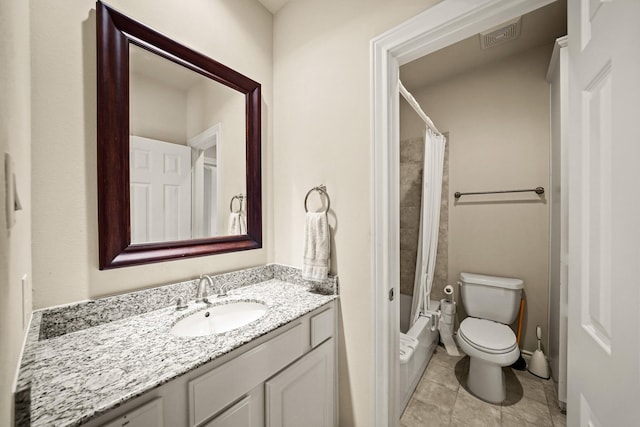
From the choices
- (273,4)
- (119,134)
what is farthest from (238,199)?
(273,4)

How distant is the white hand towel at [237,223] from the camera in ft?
4.66

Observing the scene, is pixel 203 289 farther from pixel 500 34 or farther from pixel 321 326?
pixel 500 34

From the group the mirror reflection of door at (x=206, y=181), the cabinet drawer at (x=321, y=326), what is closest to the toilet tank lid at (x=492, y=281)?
the cabinet drawer at (x=321, y=326)

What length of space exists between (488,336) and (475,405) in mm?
445

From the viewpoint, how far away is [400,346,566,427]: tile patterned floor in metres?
1.48

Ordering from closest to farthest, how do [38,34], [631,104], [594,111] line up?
[631,104]
[594,111]
[38,34]

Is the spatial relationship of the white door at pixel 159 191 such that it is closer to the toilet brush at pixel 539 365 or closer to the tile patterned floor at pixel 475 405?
the tile patterned floor at pixel 475 405

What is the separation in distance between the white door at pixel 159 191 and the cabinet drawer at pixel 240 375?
26.2 inches

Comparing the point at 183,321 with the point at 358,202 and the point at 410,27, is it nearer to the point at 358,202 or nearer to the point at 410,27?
the point at 358,202

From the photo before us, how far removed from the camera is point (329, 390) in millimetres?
1233

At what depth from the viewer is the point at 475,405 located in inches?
63.1

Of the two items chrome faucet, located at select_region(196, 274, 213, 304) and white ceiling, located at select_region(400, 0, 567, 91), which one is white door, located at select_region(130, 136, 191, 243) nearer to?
chrome faucet, located at select_region(196, 274, 213, 304)

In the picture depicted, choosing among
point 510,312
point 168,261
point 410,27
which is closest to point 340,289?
point 168,261

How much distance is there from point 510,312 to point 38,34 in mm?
3059
